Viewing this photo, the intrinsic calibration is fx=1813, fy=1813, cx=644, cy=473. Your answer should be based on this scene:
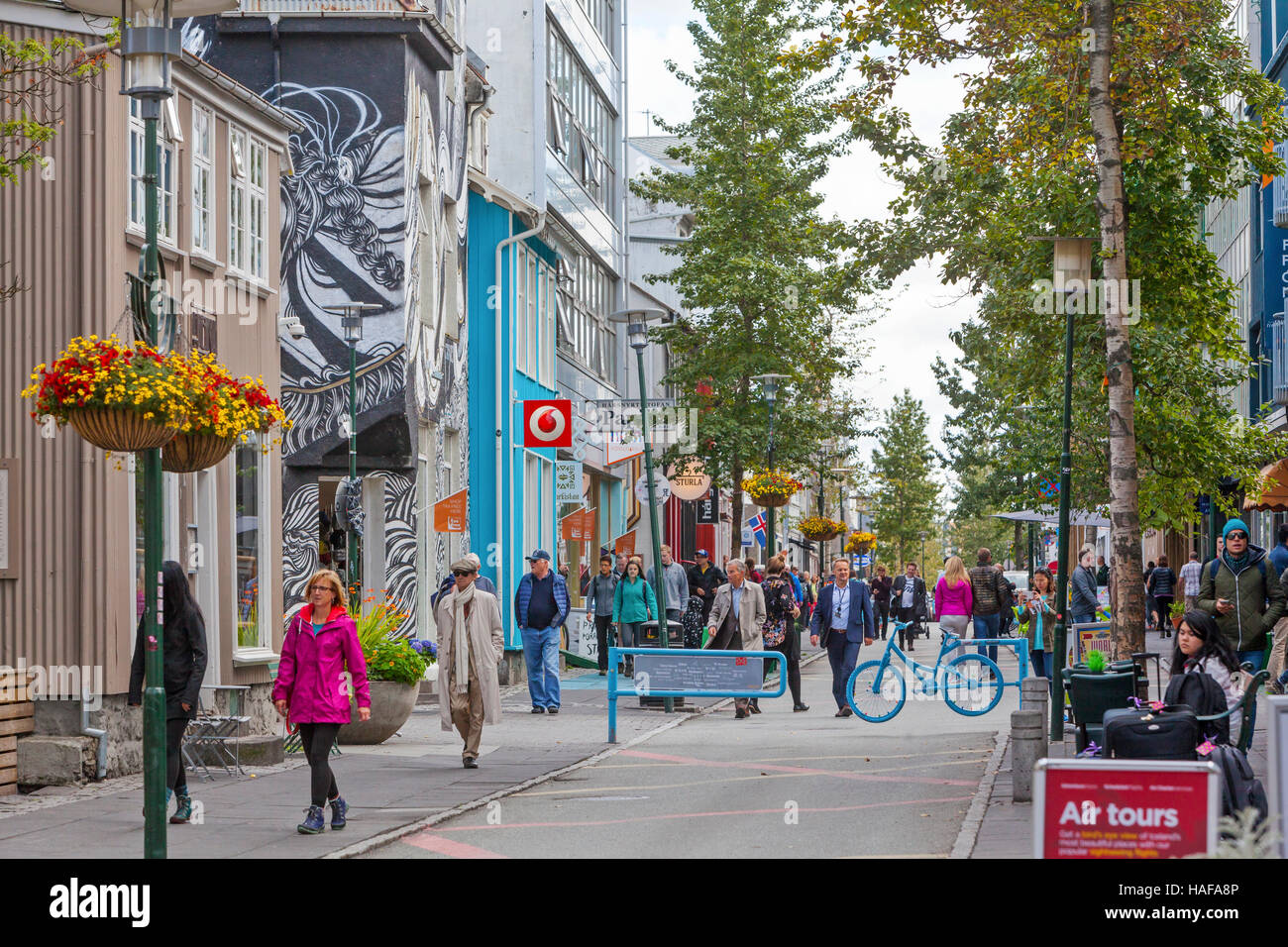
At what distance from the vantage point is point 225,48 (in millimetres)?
24781

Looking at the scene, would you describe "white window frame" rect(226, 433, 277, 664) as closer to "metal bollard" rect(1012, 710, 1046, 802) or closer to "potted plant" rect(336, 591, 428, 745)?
"potted plant" rect(336, 591, 428, 745)

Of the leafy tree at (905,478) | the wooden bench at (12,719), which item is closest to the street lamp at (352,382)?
the wooden bench at (12,719)

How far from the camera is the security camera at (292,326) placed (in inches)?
927

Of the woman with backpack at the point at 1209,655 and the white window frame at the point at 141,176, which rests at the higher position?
the white window frame at the point at 141,176

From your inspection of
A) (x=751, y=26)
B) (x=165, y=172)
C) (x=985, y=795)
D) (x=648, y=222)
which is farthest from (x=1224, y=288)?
(x=648, y=222)

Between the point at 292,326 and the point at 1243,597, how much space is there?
12.9m

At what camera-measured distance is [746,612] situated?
2131cm

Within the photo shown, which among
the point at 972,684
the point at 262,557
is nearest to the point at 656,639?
the point at 972,684

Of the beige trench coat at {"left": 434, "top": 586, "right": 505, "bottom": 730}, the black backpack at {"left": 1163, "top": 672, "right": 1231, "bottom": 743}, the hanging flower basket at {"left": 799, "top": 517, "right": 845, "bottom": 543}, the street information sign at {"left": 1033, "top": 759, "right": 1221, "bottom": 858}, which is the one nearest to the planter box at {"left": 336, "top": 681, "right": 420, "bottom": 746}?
the beige trench coat at {"left": 434, "top": 586, "right": 505, "bottom": 730}

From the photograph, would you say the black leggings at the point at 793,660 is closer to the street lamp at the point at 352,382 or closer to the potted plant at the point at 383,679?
the potted plant at the point at 383,679

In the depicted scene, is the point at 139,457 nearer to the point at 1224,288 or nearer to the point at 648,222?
the point at 1224,288

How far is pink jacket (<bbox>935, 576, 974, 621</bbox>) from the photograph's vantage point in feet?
78.3

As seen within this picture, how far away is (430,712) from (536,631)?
2071mm

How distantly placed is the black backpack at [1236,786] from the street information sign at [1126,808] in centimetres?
284
